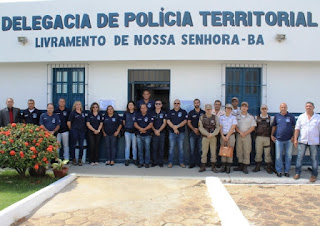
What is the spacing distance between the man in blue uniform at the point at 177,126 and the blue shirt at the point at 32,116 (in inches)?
142

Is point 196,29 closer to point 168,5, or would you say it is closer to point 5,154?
point 168,5

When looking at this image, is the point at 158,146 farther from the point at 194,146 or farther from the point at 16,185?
the point at 16,185

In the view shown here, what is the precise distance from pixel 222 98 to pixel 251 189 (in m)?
2.92

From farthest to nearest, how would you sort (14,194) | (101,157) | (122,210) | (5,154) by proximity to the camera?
1. (101,157)
2. (5,154)
3. (14,194)
4. (122,210)

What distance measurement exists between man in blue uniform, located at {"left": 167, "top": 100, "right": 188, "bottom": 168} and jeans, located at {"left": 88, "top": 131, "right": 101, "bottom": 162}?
2.00 m

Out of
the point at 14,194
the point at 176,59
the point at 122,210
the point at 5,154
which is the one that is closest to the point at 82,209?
the point at 122,210

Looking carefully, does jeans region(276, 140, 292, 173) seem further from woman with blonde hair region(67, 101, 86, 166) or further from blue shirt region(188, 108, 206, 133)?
woman with blonde hair region(67, 101, 86, 166)

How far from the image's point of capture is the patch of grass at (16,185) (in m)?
4.89

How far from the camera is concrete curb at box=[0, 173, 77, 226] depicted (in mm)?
4164

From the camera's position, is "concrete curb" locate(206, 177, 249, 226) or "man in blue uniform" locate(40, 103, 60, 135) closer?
"concrete curb" locate(206, 177, 249, 226)

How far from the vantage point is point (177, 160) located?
8.23 m

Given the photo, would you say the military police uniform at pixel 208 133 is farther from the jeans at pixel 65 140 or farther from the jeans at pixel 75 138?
the jeans at pixel 65 140

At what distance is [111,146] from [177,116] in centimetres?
198

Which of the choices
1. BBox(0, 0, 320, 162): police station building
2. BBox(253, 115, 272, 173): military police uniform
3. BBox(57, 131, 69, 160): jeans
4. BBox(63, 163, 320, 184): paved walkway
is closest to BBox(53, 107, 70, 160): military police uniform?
BBox(57, 131, 69, 160): jeans
